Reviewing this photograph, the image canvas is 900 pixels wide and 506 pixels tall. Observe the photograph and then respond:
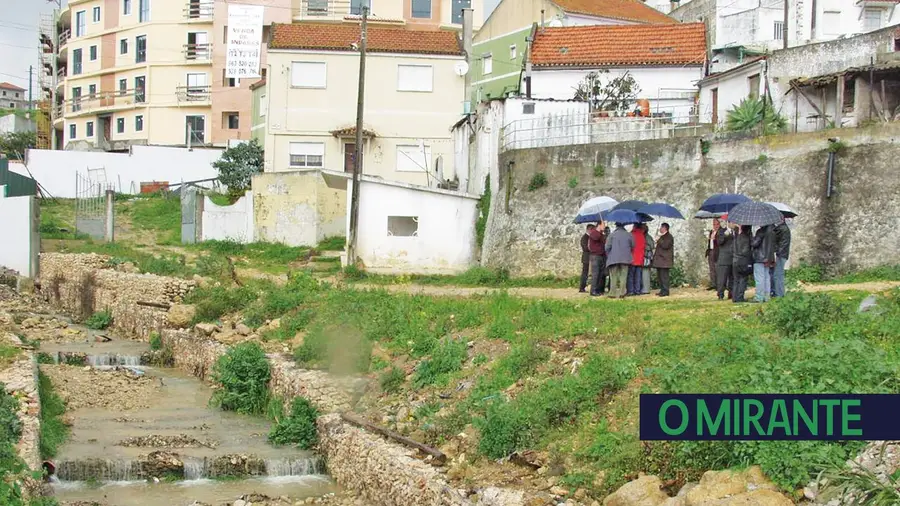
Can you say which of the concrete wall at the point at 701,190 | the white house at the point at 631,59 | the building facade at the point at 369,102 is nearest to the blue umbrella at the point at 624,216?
the concrete wall at the point at 701,190

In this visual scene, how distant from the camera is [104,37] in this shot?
62406mm

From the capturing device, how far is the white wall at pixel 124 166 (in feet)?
166

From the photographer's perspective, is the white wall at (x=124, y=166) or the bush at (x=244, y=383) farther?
Answer: the white wall at (x=124, y=166)

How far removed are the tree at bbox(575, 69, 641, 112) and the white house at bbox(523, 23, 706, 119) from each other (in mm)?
471

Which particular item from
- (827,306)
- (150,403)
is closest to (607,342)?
(827,306)

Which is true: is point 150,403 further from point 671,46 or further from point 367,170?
point 671,46

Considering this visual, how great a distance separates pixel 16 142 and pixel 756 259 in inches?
2257

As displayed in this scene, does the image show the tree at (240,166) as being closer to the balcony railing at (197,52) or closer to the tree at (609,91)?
the tree at (609,91)

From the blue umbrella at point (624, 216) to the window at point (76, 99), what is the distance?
46928mm

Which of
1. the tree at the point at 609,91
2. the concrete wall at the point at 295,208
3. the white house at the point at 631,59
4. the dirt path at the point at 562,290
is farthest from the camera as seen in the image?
the white house at the point at 631,59

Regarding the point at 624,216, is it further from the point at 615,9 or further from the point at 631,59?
the point at 615,9

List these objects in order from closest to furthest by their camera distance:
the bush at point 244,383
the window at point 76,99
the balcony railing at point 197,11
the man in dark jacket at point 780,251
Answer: the man in dark jacket at point 780,251 → the bush at point 244,383 → the balcony railing at point 197,11 → the window at point 76,99

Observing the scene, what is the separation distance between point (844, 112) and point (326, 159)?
20.1 metres

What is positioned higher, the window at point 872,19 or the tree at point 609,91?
the window at point 872,19
